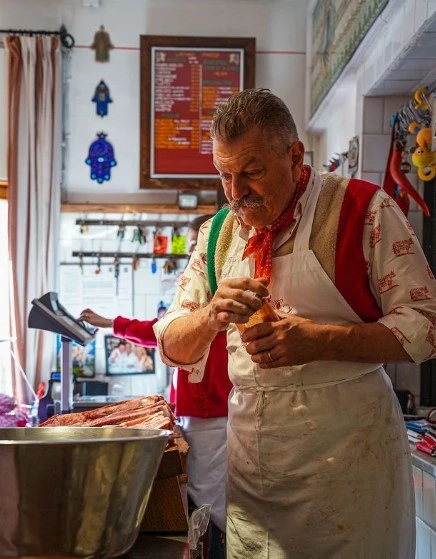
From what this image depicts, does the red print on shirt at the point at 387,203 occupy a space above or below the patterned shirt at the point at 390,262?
above

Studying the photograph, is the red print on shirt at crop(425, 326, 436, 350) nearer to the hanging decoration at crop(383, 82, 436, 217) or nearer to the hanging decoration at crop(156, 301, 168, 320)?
the hanging decoration at crop(383, 82, 436, 217)

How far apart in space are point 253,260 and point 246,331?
0.26 metres

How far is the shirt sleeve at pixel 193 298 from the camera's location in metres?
1.92

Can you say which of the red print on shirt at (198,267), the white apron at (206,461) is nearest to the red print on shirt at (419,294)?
the red print on shirt at (198,267)

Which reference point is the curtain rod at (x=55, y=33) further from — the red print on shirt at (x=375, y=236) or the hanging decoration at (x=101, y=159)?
the red print on shirt at (x=375, y=236)

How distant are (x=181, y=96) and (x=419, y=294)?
15.0 ft

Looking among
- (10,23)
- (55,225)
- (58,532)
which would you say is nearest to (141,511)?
(58,532)

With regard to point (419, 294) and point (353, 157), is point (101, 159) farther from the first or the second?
point (419, 294)

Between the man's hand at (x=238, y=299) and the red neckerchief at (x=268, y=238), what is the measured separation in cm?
19

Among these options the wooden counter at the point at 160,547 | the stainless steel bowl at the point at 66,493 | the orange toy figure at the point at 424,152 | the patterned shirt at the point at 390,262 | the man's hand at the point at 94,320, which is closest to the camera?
the stainless steel bowl at the point at 66,493

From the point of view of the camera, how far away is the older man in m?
1.71

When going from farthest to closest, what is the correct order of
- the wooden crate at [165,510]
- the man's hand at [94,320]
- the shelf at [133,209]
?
the shelf at [133,209]
the man's hand at [94,320]
the wooden crate at [165,510]

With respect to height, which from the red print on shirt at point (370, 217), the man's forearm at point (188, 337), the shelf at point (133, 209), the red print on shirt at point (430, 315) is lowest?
the man's forearm at point (188, 337)

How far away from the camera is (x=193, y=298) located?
1.99 m
